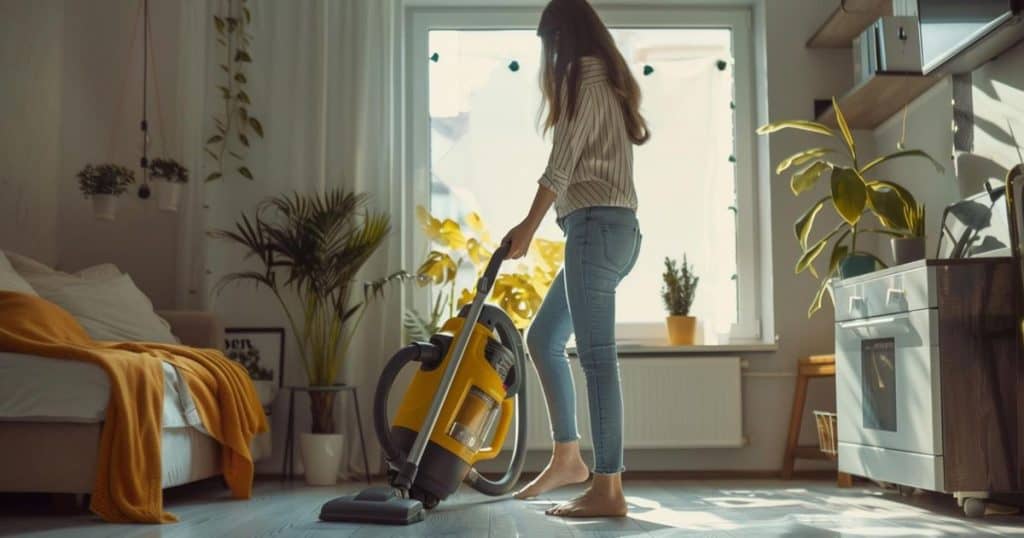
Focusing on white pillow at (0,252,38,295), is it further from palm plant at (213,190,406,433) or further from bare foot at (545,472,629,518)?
bare foot at (545,472,629,518)

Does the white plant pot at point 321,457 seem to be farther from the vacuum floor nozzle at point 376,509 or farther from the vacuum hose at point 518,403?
the vacuum floor nozzle at point 376,509

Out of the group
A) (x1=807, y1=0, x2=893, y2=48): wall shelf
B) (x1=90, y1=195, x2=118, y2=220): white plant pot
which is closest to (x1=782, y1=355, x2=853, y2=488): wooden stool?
(x1=807, y1=0, x2=893, y2=48): wall shelf

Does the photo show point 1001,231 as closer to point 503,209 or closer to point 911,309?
point 911,309

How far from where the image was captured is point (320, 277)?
435 cm

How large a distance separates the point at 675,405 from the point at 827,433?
0.64 metres

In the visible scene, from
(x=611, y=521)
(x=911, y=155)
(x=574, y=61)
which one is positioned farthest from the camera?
(x=911, y=155)

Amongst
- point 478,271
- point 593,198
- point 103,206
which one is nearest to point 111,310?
point 103,206

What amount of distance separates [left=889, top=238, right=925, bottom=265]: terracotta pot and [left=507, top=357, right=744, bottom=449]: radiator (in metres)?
1.14

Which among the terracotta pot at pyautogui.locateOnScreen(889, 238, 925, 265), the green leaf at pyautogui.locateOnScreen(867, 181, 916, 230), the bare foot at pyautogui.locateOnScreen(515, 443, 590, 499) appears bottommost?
the bare foot at pyautogui.locateOnScreen(515, 443, 590, 499)

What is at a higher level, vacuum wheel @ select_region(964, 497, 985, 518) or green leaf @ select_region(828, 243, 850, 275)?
green leaf @ select_region(828, 243, 850, 275)

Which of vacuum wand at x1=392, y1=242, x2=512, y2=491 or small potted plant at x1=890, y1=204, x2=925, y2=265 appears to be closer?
vacuum wand at x1=392, y1=242, x2=512, y2=491

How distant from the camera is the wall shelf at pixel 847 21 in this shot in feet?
13.9

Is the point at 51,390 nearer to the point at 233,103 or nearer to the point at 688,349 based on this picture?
the point at 233,103

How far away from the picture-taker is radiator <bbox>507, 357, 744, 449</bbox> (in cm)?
452
